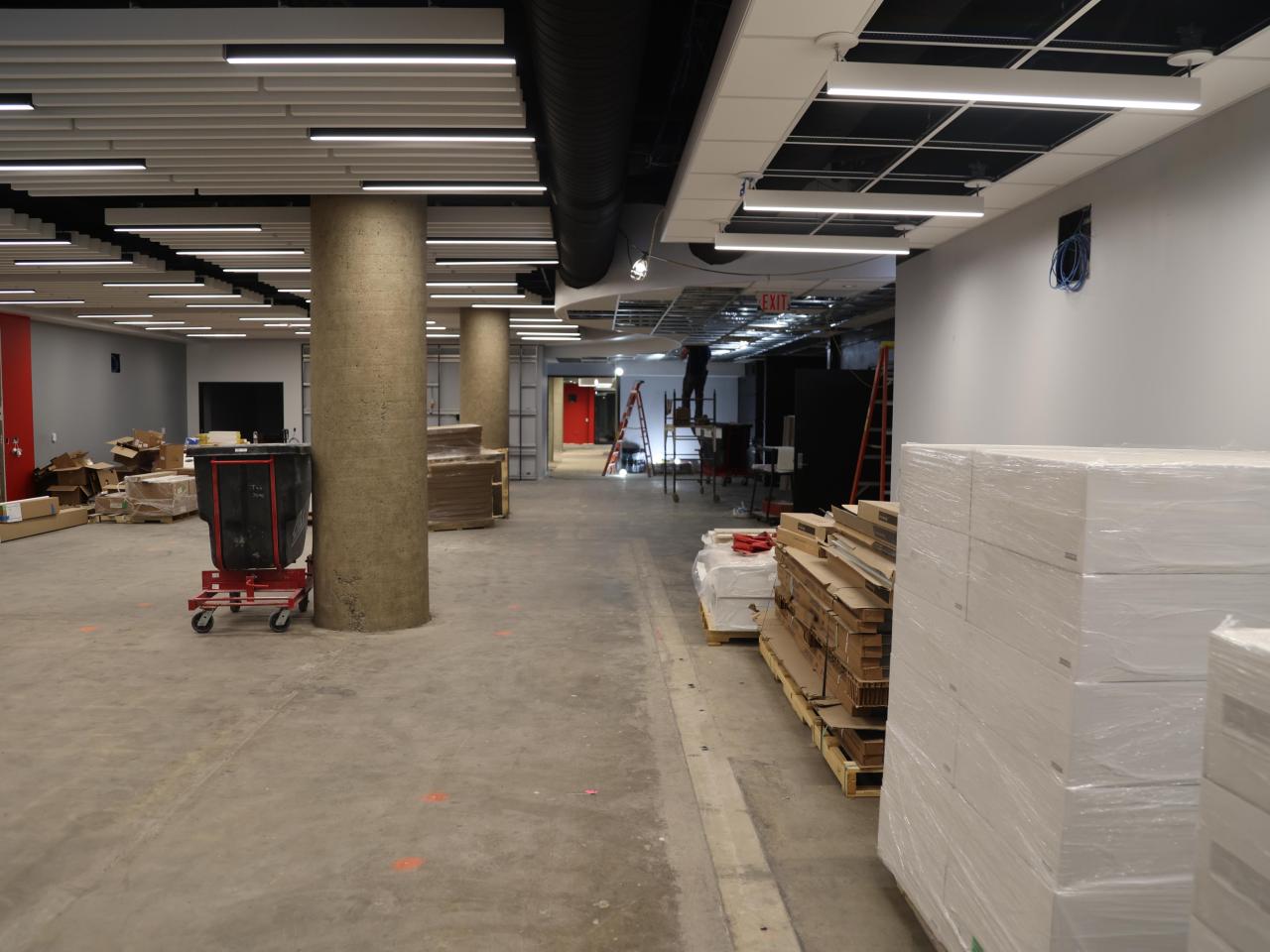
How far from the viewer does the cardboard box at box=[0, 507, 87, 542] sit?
10703 millimetres

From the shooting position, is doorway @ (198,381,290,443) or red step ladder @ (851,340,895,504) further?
doorway @ (198,381,290,443)

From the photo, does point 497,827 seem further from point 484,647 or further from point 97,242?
point 97,242

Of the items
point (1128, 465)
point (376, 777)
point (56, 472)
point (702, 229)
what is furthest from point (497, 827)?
point (56, 472)

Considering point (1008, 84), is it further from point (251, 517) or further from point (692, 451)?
point (692, 451)

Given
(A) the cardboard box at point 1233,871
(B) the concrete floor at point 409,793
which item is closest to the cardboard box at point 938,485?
(A) the cardboard box at point 1233,871

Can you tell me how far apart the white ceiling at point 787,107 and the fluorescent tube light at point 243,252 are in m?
5.14

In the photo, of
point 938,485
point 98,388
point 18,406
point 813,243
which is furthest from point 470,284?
point 98,388

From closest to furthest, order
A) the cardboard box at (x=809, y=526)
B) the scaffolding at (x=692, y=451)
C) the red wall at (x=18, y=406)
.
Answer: the cardboard box at (x=809, y=526) < the red wall at (x=18, y=406) < the scaffolding at (x=692, y=451)

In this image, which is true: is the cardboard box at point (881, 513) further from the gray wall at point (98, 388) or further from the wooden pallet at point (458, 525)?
the gray wall at point (98, 388)

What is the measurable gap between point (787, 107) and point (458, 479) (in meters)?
8.50

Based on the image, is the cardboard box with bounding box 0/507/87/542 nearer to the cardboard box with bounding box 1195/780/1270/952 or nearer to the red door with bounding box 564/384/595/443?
the cardboard box with bounding box 1195/780/1270/952

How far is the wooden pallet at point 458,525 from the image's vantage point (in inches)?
465

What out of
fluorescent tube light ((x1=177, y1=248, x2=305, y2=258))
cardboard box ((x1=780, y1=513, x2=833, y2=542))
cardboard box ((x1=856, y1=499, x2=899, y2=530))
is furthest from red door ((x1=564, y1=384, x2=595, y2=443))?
cardboard box ((x1=856, y1=499, x2=899, y2=530))

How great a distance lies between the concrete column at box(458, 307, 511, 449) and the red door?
86.7 ft
